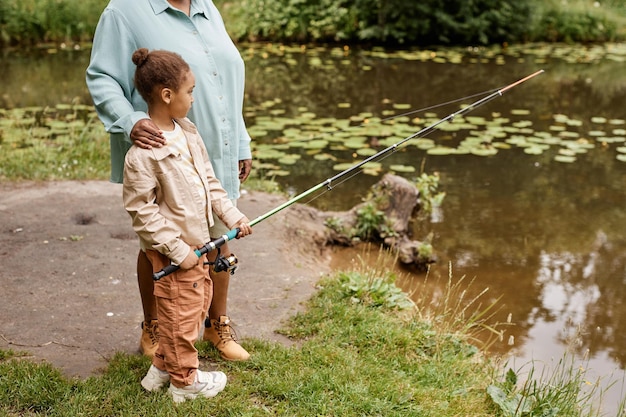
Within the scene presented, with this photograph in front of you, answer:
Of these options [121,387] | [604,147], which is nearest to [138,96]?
[121,387]

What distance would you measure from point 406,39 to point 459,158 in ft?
22.2

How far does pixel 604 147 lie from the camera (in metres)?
7.32

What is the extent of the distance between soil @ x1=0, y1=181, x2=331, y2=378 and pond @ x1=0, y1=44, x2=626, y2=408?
930mm

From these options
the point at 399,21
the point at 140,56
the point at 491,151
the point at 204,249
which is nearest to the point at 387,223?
the point at 491,151

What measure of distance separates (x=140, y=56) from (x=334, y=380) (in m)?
1.50

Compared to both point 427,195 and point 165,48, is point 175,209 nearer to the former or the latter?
point 165,48

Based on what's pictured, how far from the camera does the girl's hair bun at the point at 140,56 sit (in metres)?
2.37

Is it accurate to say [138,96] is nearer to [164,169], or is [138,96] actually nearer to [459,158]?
[164,169]

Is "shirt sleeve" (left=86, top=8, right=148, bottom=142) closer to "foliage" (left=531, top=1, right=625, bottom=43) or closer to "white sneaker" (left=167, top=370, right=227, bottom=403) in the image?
"white sneaker" (left=167, top=370, right=227, bottom=403)

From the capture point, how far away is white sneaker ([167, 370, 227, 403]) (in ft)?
8.75

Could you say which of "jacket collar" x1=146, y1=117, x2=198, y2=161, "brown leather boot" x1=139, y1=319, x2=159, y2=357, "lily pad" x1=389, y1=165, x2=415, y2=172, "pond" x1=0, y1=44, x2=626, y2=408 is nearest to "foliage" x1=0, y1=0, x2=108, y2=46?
"pond" x1=0, y1=44, x2=626, y2=408

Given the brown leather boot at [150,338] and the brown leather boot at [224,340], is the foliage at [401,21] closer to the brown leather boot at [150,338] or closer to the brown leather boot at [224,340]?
the brown leather boot at [224,340]

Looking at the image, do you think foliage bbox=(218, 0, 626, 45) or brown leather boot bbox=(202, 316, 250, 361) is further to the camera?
foliage bbox=(218, 0, 626, 45)

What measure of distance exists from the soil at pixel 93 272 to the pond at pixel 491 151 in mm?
930
